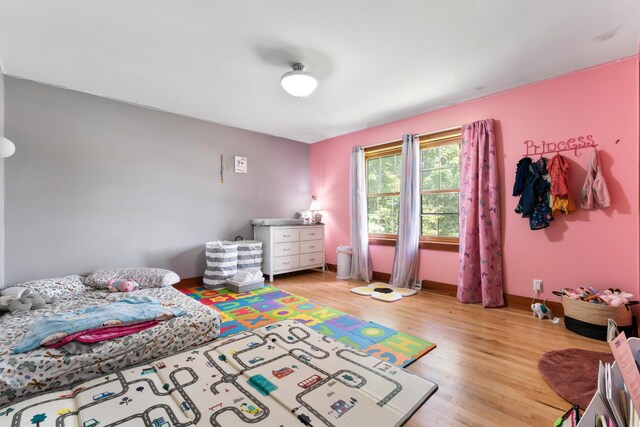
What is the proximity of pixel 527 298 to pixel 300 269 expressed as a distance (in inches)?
122

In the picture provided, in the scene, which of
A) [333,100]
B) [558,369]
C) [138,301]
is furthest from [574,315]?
[138,301]

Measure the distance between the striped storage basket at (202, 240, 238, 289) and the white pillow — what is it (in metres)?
0.70

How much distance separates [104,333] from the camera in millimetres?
1828

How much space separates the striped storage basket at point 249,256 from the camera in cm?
404

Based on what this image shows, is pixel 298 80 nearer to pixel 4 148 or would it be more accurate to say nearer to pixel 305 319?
pixel 305 319

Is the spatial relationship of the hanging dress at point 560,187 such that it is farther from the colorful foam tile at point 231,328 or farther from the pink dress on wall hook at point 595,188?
the colorful foam tile at point 231,328

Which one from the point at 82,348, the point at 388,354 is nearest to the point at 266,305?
the point at 388,354

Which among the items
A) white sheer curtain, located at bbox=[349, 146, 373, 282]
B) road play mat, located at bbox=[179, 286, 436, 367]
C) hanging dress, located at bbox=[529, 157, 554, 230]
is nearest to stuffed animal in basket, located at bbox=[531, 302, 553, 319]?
hanging dress, located at bbox=[529, 157, 554, 230]

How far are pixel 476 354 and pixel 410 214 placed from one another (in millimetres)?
2104

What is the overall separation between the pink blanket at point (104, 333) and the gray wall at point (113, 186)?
72.2 inches

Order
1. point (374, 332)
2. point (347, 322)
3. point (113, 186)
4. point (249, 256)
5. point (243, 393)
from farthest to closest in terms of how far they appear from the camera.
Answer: point (249, 256)
point (113, 186)
point (347, 322)
point (374, 332)
point (243, 393)

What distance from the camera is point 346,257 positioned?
4504 millimetres

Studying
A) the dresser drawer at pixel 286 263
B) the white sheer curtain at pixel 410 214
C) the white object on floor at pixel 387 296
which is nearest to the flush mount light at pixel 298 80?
the white sheer curtain at pixel 410 214

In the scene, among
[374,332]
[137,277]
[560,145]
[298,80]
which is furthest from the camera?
[137,277]
